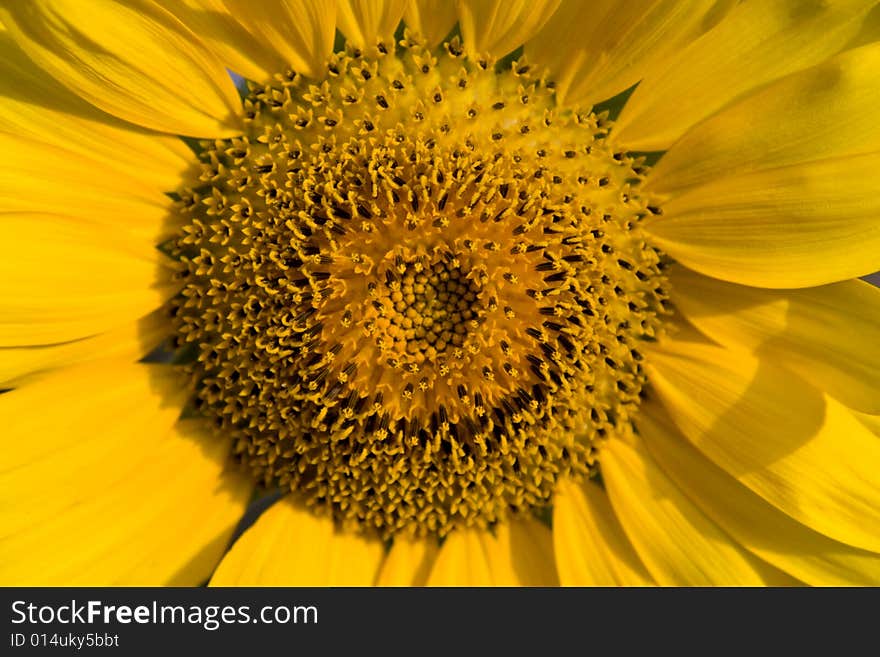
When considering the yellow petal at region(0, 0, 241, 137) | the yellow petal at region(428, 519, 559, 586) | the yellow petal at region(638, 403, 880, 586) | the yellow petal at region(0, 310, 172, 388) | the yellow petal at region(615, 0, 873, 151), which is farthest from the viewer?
the yellow petal at region(428, 519, 559, 586)

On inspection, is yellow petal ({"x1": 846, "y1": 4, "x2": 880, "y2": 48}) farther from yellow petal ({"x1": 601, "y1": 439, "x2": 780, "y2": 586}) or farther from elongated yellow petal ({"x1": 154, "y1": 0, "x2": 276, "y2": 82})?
elongated yellow petal ({"x1": 154, "y1": 0, "x2": 276, "y2": 82})

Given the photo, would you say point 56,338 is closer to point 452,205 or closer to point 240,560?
point 240,560

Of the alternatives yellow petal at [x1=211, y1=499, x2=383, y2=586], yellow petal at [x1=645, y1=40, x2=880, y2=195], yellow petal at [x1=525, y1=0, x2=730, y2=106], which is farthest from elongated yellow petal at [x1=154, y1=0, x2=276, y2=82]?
yellow petal at [x1=211, y1=499, x2=383, y2=586]

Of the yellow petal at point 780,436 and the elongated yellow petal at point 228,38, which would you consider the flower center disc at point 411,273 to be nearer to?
the elongated yellow petal at point 228,38

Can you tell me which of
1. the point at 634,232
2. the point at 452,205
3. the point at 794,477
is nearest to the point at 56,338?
the point at 452,205

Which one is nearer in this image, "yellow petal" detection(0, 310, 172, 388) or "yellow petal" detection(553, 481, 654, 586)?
"yellow petal" detection(0, 310, 172, 388)

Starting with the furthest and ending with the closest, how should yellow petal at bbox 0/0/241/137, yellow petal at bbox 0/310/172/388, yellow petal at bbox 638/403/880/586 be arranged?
yellow petal at bbox 638/403/880/586, yellow petal at bbox 0/310/172/388, yellow petal at bbox 0/0/241/137

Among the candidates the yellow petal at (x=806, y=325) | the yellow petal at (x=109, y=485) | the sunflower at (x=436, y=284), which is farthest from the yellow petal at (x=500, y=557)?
the yellow petal at (x=806, y=325)
